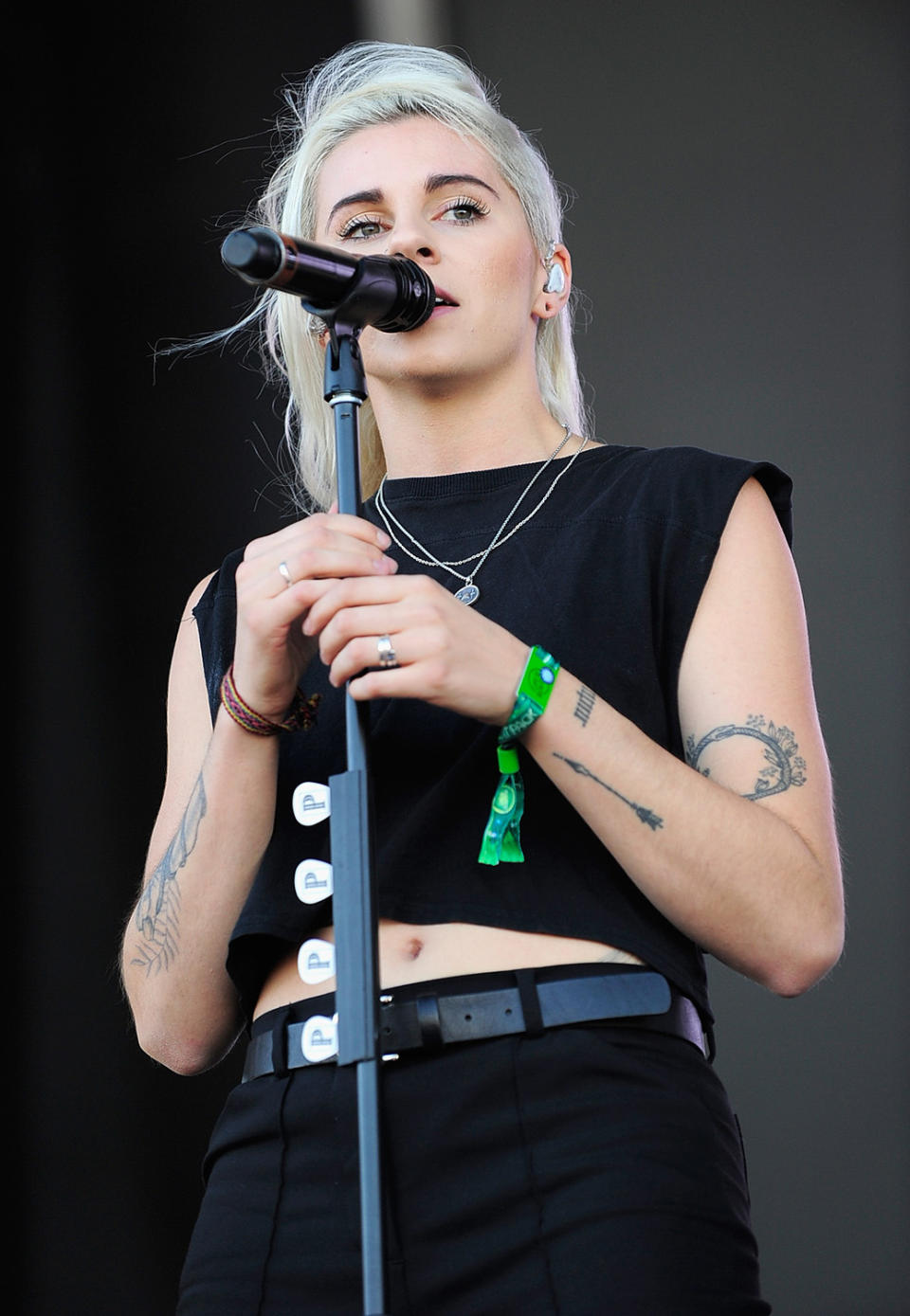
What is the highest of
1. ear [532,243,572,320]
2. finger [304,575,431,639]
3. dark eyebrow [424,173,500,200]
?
dark eyebrow [424,173,500,200]

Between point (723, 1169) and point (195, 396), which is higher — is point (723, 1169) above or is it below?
below

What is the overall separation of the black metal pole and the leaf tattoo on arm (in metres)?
0.43

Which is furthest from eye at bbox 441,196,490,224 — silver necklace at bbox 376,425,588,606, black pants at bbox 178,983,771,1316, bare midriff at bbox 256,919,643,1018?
black pants at bbox 178,983,771,1316

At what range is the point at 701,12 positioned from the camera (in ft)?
9.95

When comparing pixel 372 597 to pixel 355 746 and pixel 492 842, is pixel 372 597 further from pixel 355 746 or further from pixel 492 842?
pixel 492 842

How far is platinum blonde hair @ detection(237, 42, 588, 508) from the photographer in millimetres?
1913

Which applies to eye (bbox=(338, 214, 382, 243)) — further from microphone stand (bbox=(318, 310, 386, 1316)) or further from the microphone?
microphone stand (bbox=(318, 310, 386, 1316))

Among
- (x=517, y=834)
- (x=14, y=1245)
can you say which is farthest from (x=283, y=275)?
(x=14, y=1245)

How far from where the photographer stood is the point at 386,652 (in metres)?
1.20

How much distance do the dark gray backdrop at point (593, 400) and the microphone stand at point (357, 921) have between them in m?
1.55

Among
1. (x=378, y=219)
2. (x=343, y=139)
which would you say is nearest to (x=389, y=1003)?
(x=378, y=219)

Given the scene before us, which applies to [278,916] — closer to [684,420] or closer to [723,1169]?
[723,1169]

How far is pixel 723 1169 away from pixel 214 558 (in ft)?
5.69

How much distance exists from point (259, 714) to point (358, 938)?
0.39 meters
